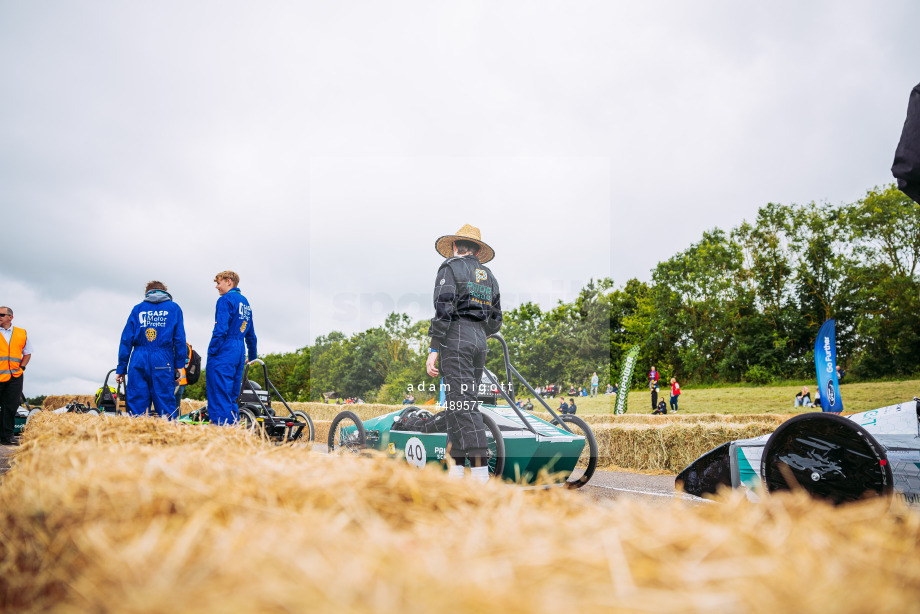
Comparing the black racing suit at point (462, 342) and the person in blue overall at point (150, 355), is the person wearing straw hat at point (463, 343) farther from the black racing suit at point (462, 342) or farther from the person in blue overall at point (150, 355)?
the person in blue overall at point (150, 355)

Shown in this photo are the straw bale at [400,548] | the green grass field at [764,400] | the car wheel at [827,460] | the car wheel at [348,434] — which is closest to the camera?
the straw bale at [400,548]

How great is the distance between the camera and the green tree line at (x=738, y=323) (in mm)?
31781

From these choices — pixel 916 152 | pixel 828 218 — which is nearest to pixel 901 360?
pixel 828 218

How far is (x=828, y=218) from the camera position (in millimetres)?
40938

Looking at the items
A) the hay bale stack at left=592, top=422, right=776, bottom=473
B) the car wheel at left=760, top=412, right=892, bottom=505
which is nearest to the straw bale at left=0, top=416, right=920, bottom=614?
the car wheel at left=760, top=412, right=892, bottom=505

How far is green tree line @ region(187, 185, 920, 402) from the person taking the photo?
104 ft

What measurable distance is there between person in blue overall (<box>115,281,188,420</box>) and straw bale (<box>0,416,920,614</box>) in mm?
5921

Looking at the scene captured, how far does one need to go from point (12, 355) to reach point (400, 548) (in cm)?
1060

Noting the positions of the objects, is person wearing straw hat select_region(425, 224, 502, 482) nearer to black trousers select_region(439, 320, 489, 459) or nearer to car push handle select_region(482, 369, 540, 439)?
black trousers select_region(439, 320, 489, 459)

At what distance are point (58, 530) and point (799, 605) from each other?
1326 mm

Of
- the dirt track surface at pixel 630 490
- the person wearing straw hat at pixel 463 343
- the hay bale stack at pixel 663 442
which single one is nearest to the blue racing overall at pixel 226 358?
the dirt track surface at pixel 630 490

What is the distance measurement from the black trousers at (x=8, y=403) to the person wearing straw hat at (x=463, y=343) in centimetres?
805

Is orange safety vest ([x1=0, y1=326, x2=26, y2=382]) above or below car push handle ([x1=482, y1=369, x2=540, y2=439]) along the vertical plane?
above

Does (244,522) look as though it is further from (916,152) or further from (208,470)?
(916,152)
